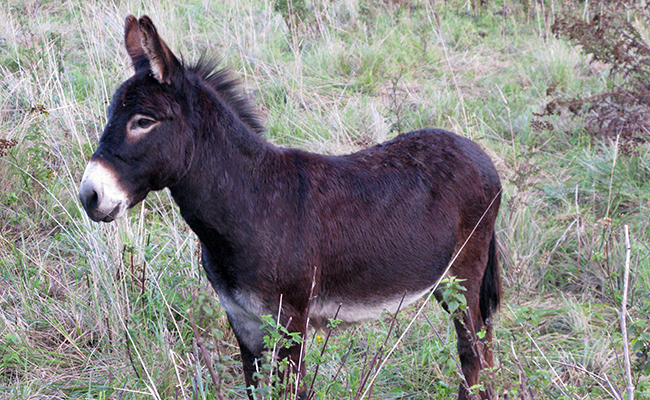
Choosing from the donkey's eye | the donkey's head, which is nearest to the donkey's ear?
the donkey's head

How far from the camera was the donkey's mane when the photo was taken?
8.21 feet

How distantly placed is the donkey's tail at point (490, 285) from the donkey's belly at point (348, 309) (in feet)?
2.30

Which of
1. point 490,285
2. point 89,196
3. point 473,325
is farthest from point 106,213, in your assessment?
point 490,285

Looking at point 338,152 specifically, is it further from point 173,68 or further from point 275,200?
point 173,68

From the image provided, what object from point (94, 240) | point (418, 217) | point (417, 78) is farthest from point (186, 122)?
point (417, 78)

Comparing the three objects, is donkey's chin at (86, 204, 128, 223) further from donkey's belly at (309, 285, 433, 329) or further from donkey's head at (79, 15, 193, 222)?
donkey's belly at (309, 285, 433, 329)

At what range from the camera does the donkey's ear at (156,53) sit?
2101 millimetres

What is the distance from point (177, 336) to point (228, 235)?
4.19 ft

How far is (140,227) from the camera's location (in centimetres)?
366

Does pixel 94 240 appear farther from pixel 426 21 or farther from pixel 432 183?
pixel 426 21

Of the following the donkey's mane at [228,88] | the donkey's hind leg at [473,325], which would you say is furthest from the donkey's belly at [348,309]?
the donkey's mane at [228,88]

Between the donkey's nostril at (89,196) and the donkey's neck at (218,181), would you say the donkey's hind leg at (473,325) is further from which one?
the donkey's nostril at (89,196)

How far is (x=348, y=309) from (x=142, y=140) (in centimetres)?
114

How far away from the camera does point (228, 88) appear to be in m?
2.55
